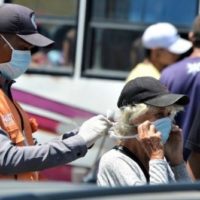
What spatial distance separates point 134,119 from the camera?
13.3 ft

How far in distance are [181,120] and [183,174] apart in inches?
55.9

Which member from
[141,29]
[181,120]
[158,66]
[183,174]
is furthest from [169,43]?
[183,174]

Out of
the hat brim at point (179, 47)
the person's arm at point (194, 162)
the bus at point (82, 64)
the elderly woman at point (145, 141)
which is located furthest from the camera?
the bus at point (82, 64)

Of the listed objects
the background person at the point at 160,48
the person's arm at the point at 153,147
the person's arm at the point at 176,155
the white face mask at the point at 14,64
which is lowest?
the background person at the point at 160,48

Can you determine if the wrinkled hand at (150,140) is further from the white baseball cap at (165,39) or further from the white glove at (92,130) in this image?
the white baseball cap at (165,39)

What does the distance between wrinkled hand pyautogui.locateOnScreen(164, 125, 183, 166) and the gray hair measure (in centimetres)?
18

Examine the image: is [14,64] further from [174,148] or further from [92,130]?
[174,148]

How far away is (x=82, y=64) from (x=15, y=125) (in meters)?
3.77

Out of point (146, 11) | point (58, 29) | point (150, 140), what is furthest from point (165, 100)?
point (58, 29)

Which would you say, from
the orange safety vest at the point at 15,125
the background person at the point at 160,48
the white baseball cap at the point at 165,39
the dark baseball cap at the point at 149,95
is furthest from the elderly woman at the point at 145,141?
the white baseball cap at the point at 165,39

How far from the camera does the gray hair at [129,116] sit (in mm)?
4027

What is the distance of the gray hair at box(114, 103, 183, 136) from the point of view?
4027 millimetres

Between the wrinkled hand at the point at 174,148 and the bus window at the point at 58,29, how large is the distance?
332 centimetres

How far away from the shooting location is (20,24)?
3.94 m
